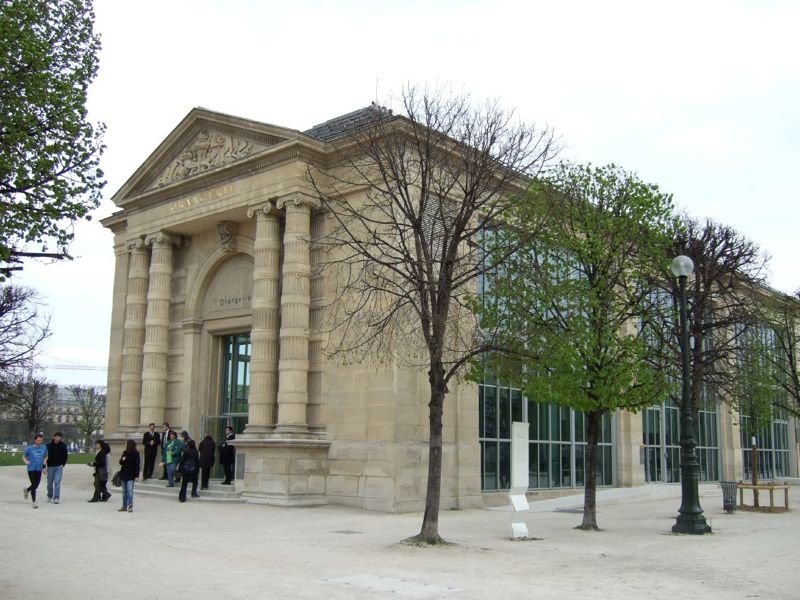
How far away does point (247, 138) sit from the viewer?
25844mm

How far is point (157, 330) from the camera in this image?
2828 centimetres

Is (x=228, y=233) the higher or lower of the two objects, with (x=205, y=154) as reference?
lower

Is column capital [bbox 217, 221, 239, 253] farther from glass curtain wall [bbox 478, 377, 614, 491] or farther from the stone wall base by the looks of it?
glass curtain wall [bbox 478, 377, 614, 491]

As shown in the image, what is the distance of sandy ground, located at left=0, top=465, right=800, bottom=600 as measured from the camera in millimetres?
9984

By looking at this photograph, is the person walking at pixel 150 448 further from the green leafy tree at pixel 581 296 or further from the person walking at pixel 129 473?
the green leafy tree at pixel 581 296

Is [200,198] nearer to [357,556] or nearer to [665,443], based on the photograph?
[357,556]

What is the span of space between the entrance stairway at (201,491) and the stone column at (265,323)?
1.91 m

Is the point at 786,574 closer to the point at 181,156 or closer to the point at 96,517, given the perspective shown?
the point at 96,517

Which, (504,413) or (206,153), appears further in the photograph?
(206,153)

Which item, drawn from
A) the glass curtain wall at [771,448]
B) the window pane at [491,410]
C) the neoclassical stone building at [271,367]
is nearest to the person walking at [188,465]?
the neoclassical stone building at [271,367]

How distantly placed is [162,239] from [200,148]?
3.63m

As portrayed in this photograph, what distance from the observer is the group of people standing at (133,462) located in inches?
762

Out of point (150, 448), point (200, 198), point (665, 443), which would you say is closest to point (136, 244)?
point (200, 198)

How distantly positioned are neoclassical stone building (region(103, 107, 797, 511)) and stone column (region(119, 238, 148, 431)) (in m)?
0.05
